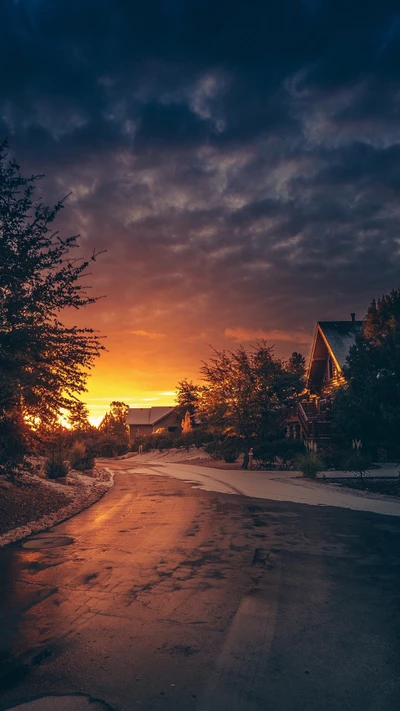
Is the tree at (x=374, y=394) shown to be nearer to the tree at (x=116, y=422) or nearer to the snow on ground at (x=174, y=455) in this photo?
the snow on ground at (x=174, y=455)

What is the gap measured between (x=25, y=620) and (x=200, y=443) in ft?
144

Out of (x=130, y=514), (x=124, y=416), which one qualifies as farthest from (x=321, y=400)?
(x=124, y=416)

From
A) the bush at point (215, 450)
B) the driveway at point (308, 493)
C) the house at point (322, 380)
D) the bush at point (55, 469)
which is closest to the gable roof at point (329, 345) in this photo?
the house at point (322, 380)

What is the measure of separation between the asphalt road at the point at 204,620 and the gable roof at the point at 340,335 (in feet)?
81.9

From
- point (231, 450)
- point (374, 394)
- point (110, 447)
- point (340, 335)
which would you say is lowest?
point (110, 447)

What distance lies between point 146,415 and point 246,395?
6092 centimetres

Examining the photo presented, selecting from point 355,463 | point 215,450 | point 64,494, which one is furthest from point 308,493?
point 215,450

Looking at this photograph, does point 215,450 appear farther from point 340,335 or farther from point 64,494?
point 64,494

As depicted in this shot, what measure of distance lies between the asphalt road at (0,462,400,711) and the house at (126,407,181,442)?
7486 cm

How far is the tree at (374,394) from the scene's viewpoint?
17.9m

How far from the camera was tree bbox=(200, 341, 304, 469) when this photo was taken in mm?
32062

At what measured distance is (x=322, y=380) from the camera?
40.3 meters

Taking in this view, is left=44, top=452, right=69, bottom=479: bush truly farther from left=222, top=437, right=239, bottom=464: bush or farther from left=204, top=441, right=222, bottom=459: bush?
left=204, top=441, right=222, bottom=459: bush

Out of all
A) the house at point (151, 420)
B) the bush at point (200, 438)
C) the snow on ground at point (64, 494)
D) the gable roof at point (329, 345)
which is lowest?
the snow on ground at point (64, 494)
